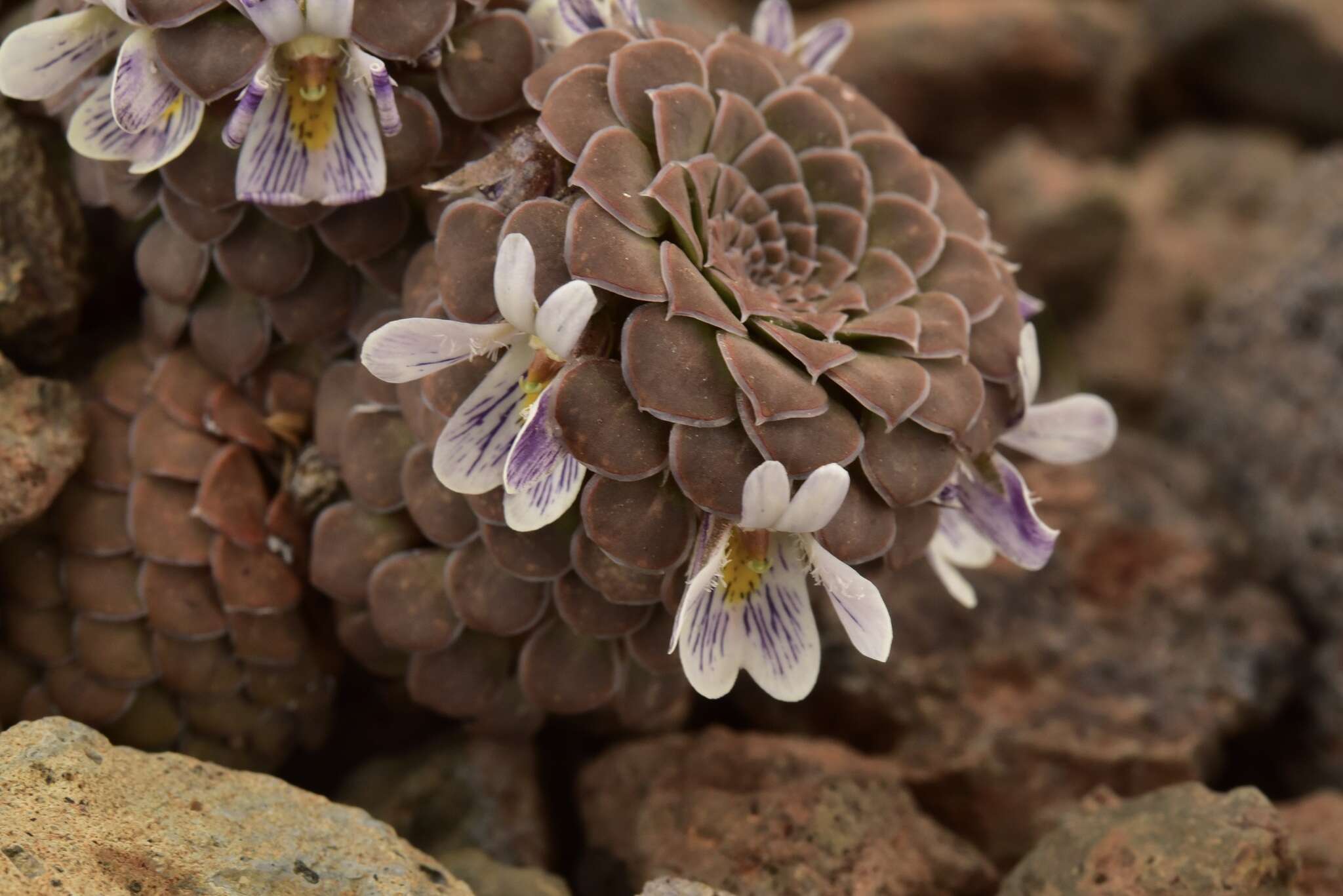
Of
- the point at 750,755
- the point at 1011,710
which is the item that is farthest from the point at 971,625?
the point at 750,755

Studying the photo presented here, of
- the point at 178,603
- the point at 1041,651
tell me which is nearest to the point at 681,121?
the point at 178,603

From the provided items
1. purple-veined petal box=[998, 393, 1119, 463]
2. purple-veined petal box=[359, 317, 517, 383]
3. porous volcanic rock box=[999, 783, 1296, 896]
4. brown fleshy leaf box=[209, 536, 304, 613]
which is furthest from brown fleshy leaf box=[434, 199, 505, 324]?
porous volcanic rock box=[999, 783, 1296, 896]

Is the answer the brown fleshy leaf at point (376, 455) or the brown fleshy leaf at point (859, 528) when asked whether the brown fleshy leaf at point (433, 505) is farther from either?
the brown fleshy leaf at point (859, 528)

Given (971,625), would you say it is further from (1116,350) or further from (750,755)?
(1116,350)

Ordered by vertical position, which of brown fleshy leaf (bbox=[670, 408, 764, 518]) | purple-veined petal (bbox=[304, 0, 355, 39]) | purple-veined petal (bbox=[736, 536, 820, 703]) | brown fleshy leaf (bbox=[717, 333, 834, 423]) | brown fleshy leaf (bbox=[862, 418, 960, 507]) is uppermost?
purple-veined petal (bbox=[304, 0, 355, 39])

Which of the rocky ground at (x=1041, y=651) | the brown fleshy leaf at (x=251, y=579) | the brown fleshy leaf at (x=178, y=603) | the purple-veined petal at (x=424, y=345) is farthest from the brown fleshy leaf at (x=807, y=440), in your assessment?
the brown fleshy leaf at (x=178, y=603)

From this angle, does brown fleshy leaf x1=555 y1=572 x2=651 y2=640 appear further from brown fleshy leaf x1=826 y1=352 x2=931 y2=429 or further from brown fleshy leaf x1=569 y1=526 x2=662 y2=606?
brown fleshy leaf x1=826 y1=352 x2=931 y2=429
